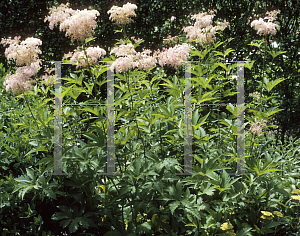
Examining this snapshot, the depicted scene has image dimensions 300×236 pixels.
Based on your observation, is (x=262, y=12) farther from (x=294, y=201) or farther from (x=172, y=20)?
(x=294, y=201)

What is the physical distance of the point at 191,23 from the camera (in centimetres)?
587

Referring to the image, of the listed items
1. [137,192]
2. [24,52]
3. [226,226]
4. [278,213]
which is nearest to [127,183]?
[137,192]

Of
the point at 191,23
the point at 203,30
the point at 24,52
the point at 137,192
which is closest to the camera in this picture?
the point at 137,192

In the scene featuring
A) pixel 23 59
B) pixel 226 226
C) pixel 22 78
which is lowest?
pixel 226 226

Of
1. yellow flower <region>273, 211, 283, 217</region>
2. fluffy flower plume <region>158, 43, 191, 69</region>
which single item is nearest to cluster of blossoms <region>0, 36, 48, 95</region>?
fluffy flower plume <region>158, 43, 191, 69</region>

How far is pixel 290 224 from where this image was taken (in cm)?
221

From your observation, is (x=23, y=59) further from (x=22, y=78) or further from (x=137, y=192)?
(x=137, y=192)

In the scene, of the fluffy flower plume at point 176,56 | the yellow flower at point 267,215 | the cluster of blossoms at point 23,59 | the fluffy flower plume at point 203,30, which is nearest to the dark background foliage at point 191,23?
the fluffy flower plume at point 203,30

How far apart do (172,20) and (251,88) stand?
2.61 metres

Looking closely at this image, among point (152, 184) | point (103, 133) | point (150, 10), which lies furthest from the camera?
point (150, 10)

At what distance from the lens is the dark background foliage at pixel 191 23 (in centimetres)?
459

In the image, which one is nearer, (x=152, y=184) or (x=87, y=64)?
(x=152, y=184)

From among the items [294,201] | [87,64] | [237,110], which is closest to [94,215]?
[87,64]

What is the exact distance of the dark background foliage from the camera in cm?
459
